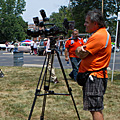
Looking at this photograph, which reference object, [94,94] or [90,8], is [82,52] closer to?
[94,94]

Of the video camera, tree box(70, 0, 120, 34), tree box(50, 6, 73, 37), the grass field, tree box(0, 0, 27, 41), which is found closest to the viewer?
the video camera

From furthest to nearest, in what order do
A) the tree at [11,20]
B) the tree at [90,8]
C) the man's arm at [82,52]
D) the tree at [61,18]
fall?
the tree at [11,20] → the tree at [90,8] → the tree at [61,18] → the man's arm at [82,52]

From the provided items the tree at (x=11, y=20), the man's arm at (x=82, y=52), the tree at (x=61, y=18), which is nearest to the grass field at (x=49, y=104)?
the tree at (x=61, y=18)

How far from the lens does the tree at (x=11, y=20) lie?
60.5 metres

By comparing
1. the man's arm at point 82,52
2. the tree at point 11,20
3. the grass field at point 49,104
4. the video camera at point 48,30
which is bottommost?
the grass field at point 49,104

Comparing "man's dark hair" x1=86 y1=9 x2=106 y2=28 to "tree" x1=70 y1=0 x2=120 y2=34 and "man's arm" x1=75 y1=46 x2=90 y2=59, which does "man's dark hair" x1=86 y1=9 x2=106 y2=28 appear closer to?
"man's arm" x1=75 y1=46 x2=90 y2=59

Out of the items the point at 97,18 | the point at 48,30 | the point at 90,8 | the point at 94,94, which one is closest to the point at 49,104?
the point at 48,30

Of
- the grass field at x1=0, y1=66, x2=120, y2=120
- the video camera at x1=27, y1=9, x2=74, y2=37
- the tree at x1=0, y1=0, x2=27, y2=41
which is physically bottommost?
the grass field at x1=0, y1=66, x2=120, y2=120

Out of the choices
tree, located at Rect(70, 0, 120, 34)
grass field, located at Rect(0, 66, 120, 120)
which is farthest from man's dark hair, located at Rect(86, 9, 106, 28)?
tree, located at Rect(70, 0, 120, 34)

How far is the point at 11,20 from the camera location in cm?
6069

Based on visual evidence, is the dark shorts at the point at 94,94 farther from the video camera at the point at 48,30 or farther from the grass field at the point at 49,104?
the grass field at the point at 49,104

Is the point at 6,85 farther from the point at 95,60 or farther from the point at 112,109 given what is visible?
the point at 95,60

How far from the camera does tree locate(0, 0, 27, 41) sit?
6047 cm

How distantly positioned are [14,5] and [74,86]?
59239 mm
